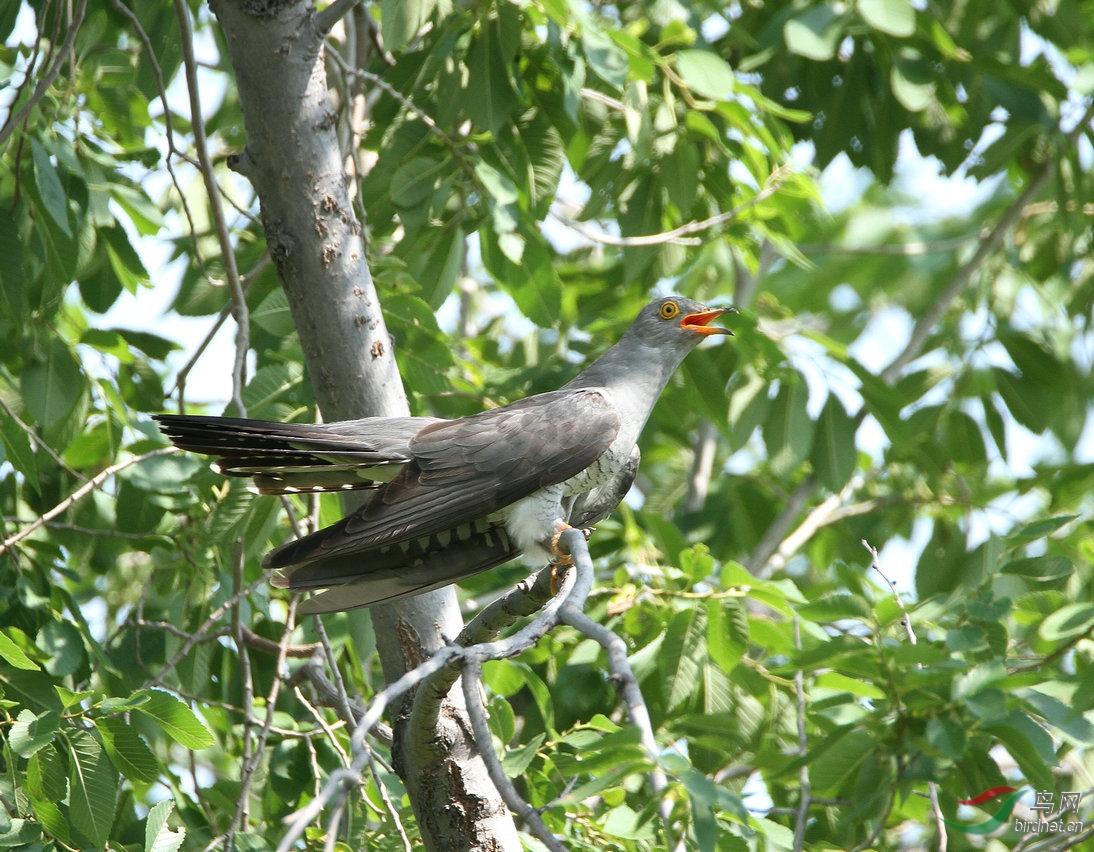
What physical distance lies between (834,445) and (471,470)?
1797 millimetres

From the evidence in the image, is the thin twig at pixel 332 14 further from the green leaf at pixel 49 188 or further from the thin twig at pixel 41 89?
the green leaf at pixel 49 188

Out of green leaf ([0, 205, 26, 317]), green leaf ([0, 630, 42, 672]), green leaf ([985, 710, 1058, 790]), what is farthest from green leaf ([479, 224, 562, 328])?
green leaf ([985, 710, 1058, 790])

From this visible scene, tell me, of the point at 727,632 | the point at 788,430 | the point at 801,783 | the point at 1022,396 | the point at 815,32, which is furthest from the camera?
the point at 1022,396

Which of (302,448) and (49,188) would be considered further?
(49,188)

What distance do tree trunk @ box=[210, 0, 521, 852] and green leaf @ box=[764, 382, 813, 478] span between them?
1778mm

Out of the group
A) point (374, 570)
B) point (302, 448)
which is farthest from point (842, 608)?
point (302, 448)

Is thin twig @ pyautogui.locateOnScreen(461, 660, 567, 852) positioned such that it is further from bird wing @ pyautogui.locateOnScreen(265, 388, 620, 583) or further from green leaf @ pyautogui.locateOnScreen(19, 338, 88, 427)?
green leaf @ pyautogui.locateOnScreen(19, 338, 88, 427)

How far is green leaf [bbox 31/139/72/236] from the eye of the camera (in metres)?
2.72

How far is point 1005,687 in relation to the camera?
1.83m

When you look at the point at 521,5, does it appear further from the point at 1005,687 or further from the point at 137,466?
the point at 1005,687

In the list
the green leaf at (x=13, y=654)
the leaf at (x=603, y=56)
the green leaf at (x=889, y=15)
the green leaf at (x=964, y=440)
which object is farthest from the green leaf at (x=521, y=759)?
the green leaf at (x=964, y=440)

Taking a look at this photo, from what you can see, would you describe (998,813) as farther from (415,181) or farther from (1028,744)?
(415,181)

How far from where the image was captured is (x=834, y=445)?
401 centimetres

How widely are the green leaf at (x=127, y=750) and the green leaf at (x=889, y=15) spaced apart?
3.18 meters
